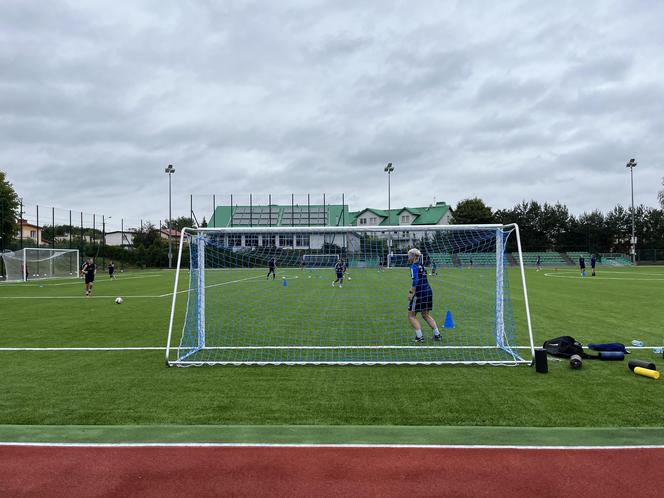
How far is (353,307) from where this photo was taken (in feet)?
48.6

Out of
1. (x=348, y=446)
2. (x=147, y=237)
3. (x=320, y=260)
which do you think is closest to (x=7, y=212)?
(x=147, y=237)

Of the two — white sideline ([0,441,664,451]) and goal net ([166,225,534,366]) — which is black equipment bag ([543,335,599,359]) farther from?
white sideline ([0,441,664,451])

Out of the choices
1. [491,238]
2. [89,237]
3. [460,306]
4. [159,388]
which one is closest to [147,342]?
[159,388]

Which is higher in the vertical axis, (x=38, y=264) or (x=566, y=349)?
(x=38, y=264)

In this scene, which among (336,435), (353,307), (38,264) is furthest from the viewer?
(38,264)

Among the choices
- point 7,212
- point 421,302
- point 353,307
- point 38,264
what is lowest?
point 353,307

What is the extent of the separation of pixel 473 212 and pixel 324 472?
73.3m

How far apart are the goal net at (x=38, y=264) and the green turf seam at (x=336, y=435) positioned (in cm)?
3431

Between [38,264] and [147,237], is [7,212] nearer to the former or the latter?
[38,264]

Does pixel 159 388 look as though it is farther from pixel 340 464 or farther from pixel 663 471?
pixel 663 471

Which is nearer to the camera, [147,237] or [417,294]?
[417,294]

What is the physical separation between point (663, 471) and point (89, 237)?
5463 cm

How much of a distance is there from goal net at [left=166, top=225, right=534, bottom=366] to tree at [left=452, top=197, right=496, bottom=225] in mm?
55196

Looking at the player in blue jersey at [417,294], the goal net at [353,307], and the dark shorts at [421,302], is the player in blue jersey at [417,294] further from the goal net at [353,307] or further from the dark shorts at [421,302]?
the goal net at [353,307]
